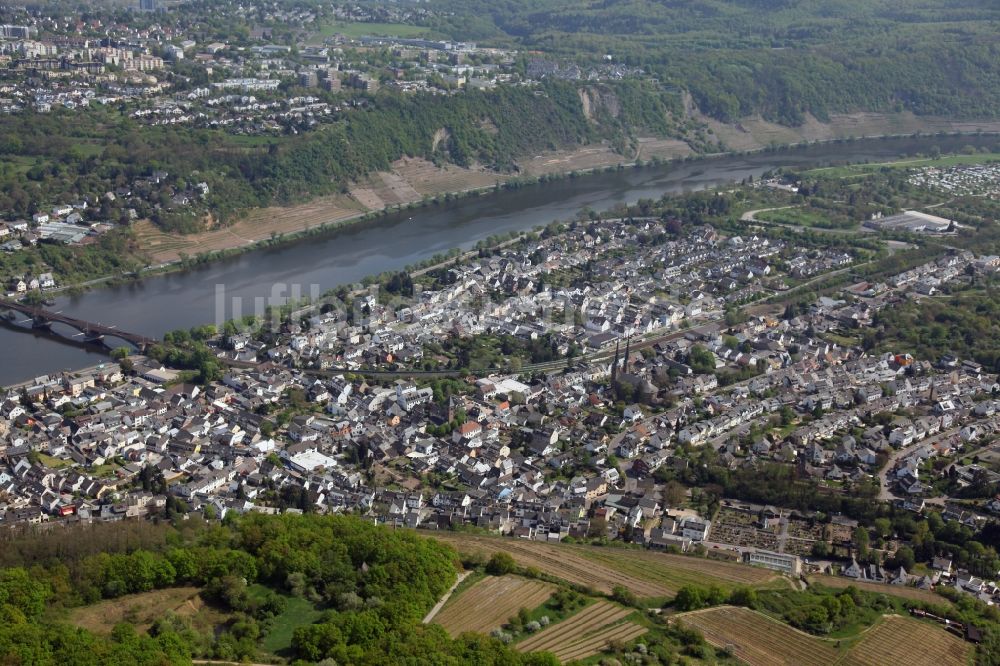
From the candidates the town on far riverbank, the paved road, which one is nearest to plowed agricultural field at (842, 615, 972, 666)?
the town on far riverbank

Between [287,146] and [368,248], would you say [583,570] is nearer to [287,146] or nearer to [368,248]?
[368,248]

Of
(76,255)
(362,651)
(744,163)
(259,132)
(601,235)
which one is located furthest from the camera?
(744,163)

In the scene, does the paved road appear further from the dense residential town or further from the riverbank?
the riverbank

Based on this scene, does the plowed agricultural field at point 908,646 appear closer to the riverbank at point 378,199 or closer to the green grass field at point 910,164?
the riverbank at point 378,199

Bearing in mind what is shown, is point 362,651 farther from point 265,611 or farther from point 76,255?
point 76,255

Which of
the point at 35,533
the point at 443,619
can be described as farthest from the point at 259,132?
the point at 443,619

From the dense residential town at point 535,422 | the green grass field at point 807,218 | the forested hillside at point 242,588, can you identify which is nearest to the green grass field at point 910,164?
the green grass field at point 807,218
